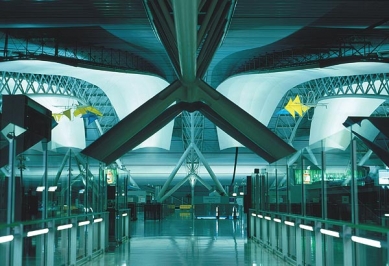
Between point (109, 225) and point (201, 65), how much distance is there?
5.98 metres

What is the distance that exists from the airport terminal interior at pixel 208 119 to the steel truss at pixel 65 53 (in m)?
0.10

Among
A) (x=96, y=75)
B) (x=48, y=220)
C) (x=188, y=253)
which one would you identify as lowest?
(x=188, y=253)

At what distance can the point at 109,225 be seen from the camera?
1961 centimetres

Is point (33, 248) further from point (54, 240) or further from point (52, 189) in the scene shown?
point (52, 189)

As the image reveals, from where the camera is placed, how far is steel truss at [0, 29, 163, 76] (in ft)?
105

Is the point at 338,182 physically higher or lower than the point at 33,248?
higher

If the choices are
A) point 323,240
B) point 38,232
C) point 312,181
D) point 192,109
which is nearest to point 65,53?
point 192,109

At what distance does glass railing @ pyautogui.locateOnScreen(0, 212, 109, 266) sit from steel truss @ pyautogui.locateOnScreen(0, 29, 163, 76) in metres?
16.4

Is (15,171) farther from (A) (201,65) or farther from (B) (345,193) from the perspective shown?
(A) (201,65)

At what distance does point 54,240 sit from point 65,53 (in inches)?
1020

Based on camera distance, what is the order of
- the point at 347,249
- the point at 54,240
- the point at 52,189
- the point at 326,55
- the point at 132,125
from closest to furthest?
the point at 347,249 < the point at 54,240 < the point at 52,189 < the point at 132,125 < the point at 326,55

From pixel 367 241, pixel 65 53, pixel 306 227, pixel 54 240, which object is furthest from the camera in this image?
pixel 65 53

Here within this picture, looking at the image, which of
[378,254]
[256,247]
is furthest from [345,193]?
[256,247]

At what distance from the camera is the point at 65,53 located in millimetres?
35719
